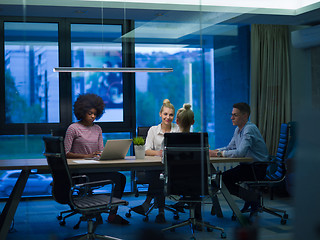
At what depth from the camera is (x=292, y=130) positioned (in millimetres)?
3096

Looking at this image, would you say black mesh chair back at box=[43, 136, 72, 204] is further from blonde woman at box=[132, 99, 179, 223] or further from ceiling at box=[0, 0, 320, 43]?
ceiling at box=[0, 0, 320, 43]

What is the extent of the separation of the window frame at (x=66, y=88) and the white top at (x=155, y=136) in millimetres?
180

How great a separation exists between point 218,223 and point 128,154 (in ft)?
3.87

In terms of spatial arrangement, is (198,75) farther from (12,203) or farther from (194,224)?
(12,203)

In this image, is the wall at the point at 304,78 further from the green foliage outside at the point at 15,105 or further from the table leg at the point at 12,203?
the table leg at the point at 12,203

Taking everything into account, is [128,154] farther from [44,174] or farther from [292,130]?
[292,130]

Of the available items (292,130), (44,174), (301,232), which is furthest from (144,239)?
(44,174)

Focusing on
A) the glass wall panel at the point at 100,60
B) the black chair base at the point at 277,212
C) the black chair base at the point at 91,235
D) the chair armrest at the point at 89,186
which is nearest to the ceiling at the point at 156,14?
the glass wall panel at the point at 100,60

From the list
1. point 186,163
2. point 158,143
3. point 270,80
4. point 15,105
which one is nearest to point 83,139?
point 158,143

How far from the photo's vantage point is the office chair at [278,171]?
3.12 m

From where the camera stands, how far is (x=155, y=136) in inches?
165

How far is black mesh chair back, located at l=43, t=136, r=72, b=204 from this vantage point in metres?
3.63

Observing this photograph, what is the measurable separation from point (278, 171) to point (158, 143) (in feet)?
5.08

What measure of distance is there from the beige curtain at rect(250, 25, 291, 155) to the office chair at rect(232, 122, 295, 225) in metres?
0.08
